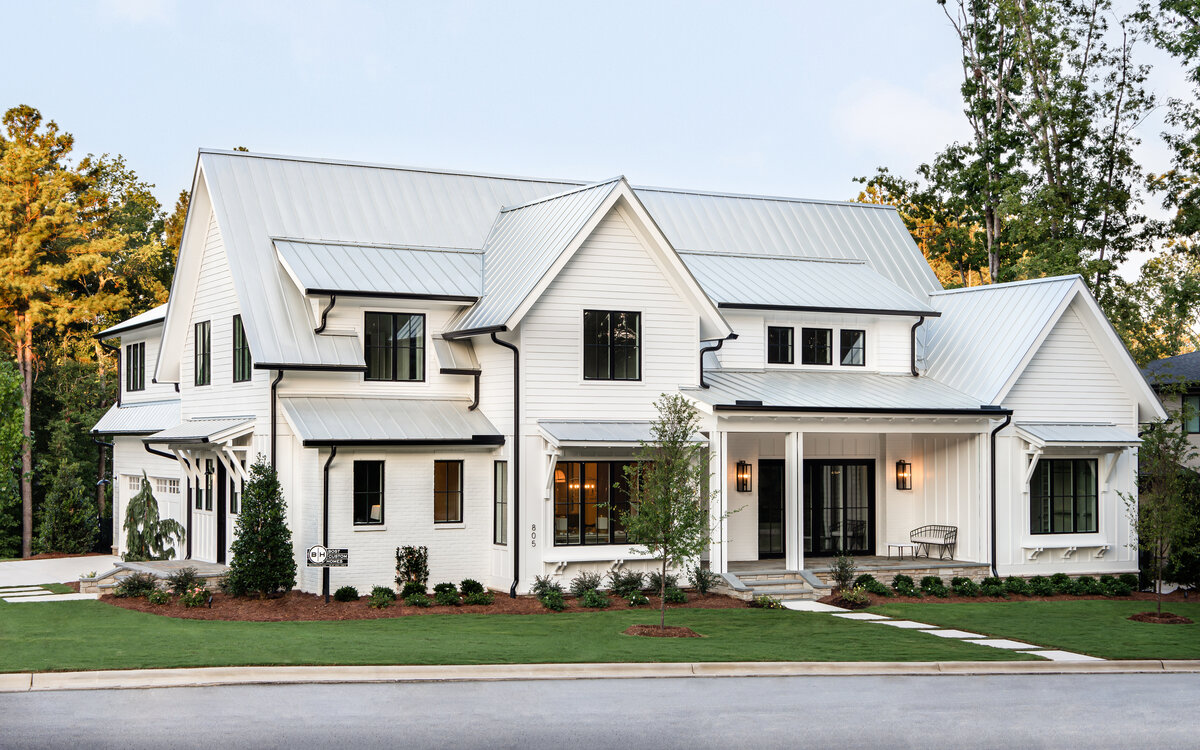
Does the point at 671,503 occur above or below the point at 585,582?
above

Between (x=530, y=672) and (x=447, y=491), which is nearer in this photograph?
(x=530, y=672)

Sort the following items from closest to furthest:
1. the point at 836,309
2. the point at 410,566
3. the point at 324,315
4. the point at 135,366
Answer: the point at 410,566
the point at 324,315
the point at 836,309
the point at 135,366

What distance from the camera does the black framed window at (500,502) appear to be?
2496cm

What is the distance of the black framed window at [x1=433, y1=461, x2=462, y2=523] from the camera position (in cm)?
2519

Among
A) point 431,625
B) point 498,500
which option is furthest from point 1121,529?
point 431,625

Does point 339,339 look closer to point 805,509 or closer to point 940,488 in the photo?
point 805,509

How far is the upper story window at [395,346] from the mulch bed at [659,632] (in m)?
7.82

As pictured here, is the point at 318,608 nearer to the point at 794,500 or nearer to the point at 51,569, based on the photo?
the point at 794,500

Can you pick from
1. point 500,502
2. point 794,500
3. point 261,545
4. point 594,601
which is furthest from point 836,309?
point 261,545

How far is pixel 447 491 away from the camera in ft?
83.1

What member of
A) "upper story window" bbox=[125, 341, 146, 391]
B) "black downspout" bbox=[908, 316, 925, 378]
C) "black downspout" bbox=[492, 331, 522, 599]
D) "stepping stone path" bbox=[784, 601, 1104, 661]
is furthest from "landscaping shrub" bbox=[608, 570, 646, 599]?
"upper story window" bbox=[125, 341, 146, 391]

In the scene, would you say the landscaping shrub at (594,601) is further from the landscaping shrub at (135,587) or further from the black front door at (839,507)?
the landscaping shrub at (135,587)

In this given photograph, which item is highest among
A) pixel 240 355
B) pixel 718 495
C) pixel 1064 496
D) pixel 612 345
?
pixel 612 345

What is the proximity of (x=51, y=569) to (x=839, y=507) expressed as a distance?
1888cm
